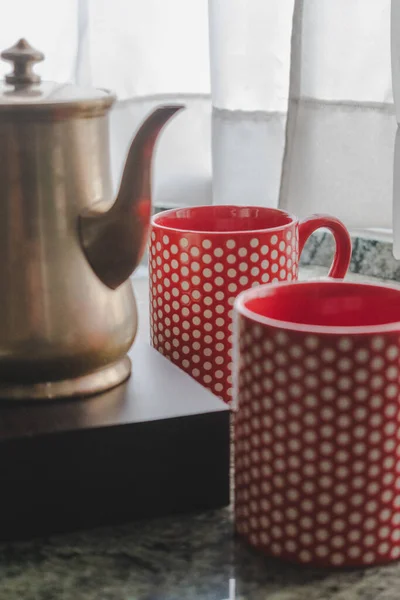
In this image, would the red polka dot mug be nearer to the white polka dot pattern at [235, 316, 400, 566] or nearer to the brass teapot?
the white polka dot pattern at [235, 316, 400, 566]

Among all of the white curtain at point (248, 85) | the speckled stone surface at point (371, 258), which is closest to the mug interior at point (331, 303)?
the white curtain at point (248, 85)

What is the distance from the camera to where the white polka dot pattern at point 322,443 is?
0.46 metres

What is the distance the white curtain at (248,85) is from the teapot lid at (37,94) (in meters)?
0.38

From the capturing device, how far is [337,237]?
733mm

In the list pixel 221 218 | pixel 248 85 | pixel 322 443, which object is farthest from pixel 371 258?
pixel 322 443

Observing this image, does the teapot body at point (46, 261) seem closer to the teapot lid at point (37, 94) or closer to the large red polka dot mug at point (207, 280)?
the teapot lid at point (37, 94)

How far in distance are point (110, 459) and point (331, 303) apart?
0.54ft

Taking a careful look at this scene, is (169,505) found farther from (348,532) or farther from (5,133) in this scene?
(5,133)

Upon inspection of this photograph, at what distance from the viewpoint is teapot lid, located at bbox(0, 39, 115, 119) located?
21.1 inches

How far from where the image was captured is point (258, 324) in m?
0.48

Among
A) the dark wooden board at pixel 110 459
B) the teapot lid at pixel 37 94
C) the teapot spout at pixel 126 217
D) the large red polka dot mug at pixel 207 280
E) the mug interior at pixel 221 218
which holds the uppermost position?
the teapot lid at pixel 37 94

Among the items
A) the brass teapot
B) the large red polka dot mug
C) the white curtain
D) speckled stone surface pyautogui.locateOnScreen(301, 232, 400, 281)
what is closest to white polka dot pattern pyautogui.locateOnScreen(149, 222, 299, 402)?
the large red polka dot mug

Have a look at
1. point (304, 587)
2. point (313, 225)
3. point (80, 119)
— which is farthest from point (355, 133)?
point (304, 587)

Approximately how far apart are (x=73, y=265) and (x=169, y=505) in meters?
0.16
